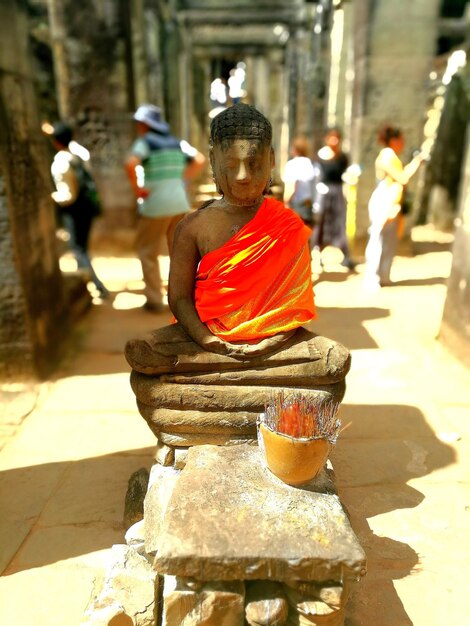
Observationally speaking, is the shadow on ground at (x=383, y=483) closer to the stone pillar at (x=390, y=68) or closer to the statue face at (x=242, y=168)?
the statue face at (x=242, y=168)

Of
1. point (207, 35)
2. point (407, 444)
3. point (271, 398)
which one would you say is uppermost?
point (207, 35)

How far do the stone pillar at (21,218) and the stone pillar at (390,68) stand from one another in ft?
15.9

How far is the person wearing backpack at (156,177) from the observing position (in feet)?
15.4

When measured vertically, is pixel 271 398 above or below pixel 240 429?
above

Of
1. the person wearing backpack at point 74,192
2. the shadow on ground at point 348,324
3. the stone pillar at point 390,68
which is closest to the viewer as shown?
the shadow on ground at point 348,324

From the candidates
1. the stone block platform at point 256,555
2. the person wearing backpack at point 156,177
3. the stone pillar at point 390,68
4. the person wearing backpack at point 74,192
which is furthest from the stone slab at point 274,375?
the stone pillar at point 390,68

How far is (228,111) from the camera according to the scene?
210cm

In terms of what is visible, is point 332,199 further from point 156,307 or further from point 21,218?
point 21,218

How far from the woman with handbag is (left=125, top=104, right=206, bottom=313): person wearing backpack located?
2062 millimetres

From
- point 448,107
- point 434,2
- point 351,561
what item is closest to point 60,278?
point 351,561

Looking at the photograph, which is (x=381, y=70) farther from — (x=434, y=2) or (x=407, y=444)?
(x=407, y=444)

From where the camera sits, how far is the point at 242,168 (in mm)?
2066

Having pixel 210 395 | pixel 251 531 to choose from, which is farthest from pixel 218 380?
pixel 251 531

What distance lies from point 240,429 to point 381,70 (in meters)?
6.55
